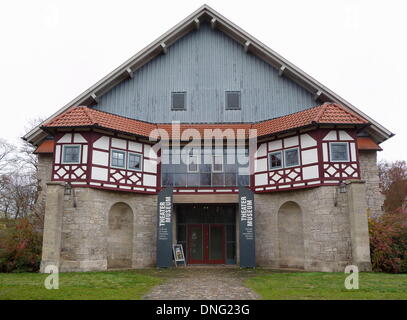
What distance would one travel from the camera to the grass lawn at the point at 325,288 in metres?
10.3

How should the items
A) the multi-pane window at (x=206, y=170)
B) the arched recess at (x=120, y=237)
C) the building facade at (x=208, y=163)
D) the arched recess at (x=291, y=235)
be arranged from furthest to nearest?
the multi-pane window at (x=206, y=170) → the arched recess at (x=120, y=237) → the arched recess at (x=291, y=235) → the building facade at (x=208, y=163)

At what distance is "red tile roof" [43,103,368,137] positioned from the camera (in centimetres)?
1852

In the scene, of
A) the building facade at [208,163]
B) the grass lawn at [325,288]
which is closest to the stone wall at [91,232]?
the building facade at [208,163]

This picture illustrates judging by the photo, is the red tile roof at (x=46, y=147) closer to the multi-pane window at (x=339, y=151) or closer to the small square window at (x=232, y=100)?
the small square window at (x=232, y=100)

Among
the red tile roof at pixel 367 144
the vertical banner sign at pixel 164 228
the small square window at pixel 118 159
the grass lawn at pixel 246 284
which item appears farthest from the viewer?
the red tile roof at pixel 367 144

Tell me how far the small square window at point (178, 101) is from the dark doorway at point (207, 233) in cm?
617

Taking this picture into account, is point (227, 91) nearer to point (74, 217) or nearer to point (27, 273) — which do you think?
point (74, 217)

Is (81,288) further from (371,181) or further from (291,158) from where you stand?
(371,181)

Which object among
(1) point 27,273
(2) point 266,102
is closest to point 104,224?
(1) point 27,273

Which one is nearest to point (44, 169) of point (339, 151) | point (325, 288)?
point (339, 151)

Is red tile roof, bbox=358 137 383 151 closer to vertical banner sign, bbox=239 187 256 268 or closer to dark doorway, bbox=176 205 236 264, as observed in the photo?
vertical banner sign, bbox=239 187 256 268

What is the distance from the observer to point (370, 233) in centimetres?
1762

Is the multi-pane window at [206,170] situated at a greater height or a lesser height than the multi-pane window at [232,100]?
lesser

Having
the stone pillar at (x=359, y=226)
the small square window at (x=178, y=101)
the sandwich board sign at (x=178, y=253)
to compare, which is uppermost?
the small square window at (x=178, y=101)
